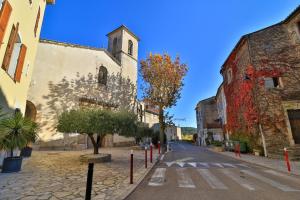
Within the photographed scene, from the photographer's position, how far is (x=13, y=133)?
21.4ft

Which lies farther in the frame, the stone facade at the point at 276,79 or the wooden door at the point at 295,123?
the stone facade at the point at 276,79

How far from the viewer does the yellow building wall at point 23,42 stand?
7.07m

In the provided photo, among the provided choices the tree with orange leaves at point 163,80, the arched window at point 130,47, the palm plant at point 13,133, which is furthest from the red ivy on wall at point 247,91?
the palm plant at point 13,133

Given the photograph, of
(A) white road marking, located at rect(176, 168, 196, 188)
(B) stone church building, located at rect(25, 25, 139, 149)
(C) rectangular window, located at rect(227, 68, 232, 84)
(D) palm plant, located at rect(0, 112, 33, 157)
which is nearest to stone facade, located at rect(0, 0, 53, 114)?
(D) palm plant, located at rect(0, 112, 33, 157)

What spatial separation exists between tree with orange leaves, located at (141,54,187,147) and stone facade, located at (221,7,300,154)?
779 centimetres

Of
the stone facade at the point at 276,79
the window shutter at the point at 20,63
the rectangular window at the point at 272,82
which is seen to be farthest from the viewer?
the rectangular window at the point at 272,82

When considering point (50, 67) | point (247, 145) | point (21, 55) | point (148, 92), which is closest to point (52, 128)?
point (50, 67)

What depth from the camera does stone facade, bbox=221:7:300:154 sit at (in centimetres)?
1343

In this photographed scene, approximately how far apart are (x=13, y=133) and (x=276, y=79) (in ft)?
60.7

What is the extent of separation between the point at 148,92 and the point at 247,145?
40.6 feet

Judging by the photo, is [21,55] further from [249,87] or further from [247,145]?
[247,145]

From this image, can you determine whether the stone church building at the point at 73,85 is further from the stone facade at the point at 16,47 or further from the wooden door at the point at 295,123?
the wooden door at the point at 295,123

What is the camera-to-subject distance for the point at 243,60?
16891mm

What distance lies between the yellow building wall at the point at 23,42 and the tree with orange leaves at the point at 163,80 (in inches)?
513
